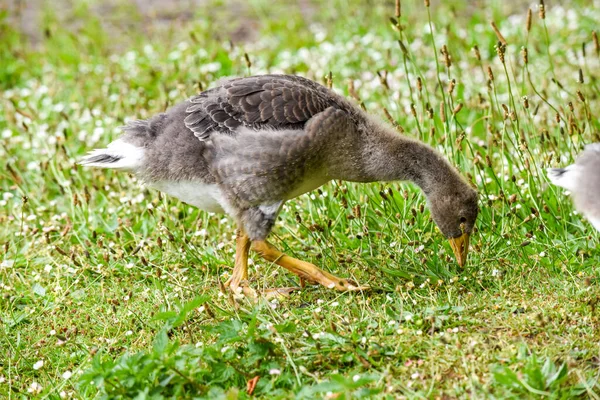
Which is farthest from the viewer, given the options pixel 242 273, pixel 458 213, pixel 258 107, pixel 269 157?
pixel 242 273

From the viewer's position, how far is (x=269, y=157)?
4965mm

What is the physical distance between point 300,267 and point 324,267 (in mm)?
360

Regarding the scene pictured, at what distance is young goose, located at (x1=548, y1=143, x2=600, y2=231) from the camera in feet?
14.1

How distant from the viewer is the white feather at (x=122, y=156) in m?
5.21

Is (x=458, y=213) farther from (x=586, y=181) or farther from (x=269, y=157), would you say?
(x=269, y=157)

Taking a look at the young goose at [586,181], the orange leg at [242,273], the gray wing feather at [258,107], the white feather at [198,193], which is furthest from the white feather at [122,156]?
the young goose at [586,181]

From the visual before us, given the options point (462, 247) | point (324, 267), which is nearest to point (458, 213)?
point (462, 247)

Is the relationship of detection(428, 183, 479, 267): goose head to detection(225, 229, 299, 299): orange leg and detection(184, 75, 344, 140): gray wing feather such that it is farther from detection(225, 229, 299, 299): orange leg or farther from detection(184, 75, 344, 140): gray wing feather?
detection(225, 229, 299, 299): orange leg

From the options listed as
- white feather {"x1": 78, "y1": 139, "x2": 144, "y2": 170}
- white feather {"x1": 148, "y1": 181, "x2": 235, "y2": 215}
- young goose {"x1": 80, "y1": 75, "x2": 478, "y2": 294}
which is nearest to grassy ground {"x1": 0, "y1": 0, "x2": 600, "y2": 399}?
young goose {"x1": 80, "y1": 75, "x2": 478, "y2": 294}

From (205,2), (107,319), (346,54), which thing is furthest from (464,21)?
(107,319)

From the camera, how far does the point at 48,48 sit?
9.99m

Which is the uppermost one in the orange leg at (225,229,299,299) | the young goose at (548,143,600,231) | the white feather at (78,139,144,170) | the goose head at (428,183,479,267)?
the young goose at (548,143,600,231)

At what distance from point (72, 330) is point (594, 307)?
297 centimetres

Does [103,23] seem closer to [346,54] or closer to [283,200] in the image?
[346,54]
